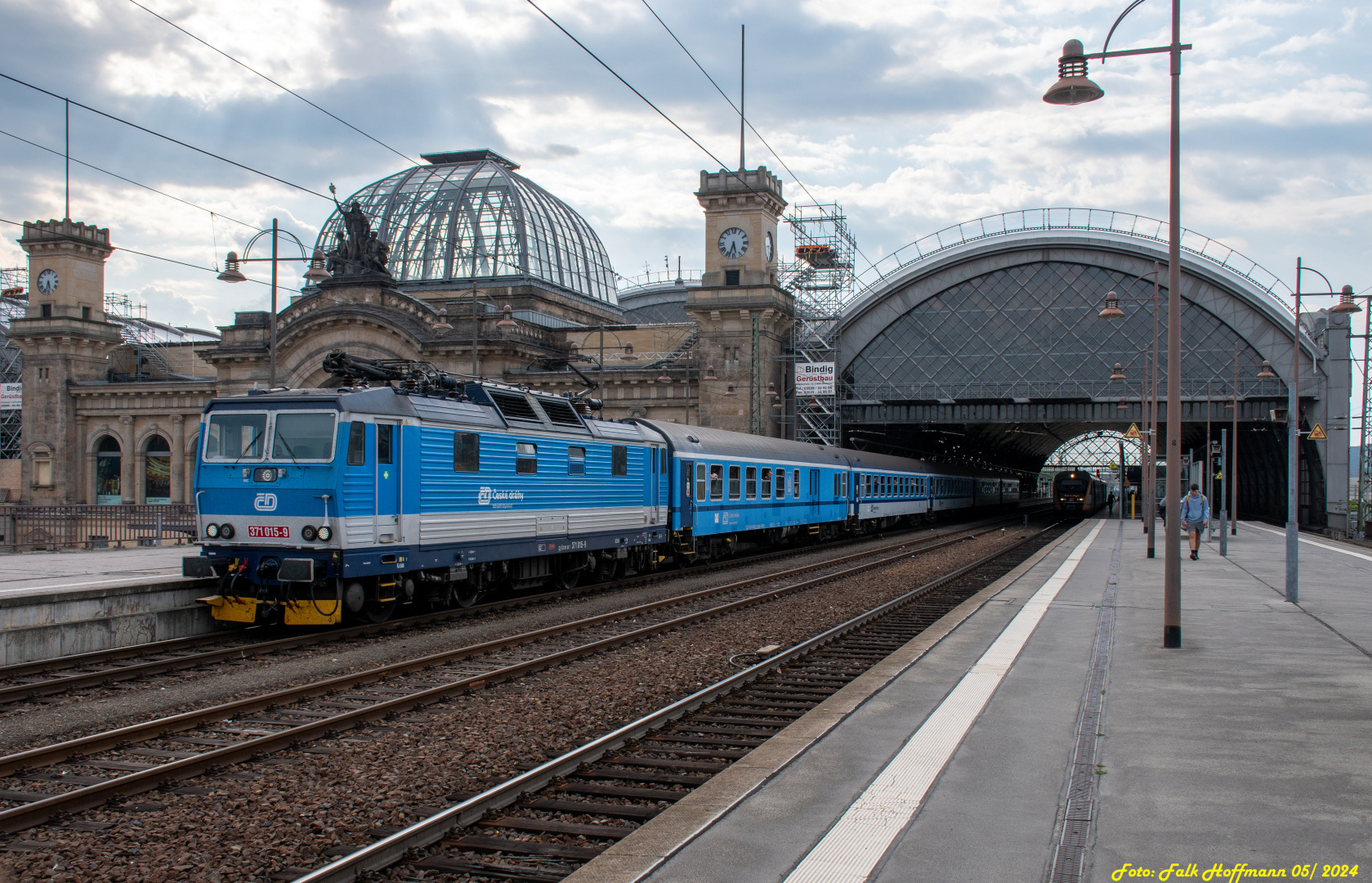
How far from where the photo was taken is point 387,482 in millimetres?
15812

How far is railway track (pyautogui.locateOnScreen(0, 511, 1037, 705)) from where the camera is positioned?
1177 cm

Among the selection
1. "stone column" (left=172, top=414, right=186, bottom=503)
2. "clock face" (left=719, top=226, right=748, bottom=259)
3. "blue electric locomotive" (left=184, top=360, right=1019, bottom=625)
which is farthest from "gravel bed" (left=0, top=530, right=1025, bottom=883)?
"stone column" (left=172, top=414, right=186, bottom=503)

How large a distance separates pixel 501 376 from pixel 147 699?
51.1 m

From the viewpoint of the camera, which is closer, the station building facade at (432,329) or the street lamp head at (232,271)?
the street lamp head at (232,271)

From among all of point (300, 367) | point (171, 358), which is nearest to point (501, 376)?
point (300, 367)

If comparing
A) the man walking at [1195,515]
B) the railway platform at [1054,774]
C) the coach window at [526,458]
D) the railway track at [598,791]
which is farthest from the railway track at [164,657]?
the man walking at [1195,515]

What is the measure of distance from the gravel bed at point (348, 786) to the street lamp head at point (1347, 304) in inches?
768

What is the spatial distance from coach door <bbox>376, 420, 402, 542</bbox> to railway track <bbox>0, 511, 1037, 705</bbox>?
59.4 inches

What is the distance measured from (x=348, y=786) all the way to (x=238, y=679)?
5.05 m

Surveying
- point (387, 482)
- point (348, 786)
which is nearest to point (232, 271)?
point (387, 482)

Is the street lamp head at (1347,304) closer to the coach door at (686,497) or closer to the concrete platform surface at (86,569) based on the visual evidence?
the coach door at (686,497)

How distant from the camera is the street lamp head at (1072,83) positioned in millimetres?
13914

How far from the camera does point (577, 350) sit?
Result: 66.1m

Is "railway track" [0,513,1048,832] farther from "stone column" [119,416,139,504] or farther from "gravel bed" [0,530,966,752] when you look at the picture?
"stone column" [119,416,139,504]
